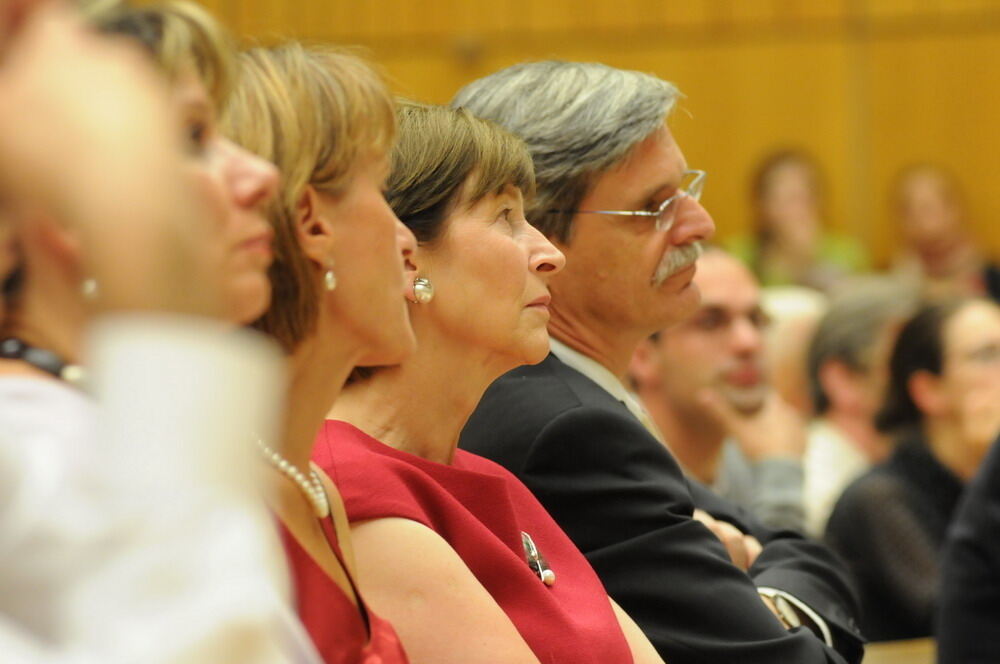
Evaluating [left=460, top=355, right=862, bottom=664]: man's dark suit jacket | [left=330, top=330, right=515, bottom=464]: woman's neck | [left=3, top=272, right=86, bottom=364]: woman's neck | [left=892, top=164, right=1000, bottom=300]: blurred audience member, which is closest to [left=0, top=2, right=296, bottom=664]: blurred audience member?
[left=3, top=272, right=86, bottom=364]: woman's neck

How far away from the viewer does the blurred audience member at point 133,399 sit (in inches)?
30.1

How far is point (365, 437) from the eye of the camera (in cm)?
187

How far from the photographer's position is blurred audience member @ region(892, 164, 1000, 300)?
7.54 metres

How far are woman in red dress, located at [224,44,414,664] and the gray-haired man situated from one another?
0.68m

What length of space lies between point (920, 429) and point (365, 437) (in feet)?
8.48

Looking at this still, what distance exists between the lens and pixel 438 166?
1.98 meters

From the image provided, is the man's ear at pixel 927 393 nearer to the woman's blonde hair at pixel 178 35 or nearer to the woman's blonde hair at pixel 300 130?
the woman's blonde hair at pixel 300 130

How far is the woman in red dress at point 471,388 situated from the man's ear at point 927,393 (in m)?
2.28

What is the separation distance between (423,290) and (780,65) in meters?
6.30

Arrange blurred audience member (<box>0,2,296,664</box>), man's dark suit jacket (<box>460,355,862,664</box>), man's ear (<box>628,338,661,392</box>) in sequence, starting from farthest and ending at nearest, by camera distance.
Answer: man's ear (<box>628,338,661,392</box>), man's dark suit jacket (<box>460,355,862,664</box>), blurred audience member (<box>0,2,296,664</box>)

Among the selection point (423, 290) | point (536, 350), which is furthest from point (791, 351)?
point (423, 290)

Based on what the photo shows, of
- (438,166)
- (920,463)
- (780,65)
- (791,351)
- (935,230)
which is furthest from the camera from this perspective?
(780,65)

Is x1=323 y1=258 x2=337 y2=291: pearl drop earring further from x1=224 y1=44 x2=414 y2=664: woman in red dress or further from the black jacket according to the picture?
the black jacket

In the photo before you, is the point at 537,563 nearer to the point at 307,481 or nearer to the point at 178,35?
the point at 307,481
